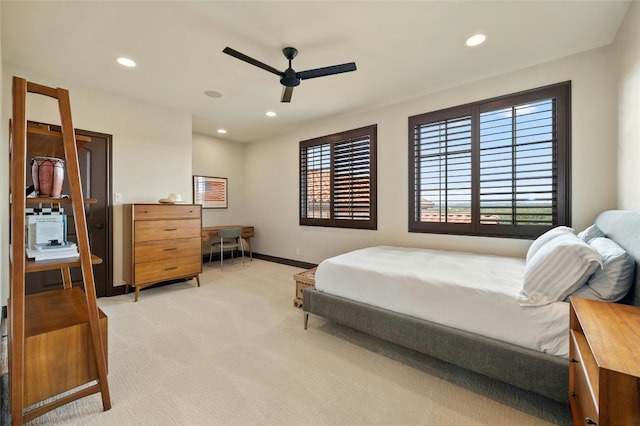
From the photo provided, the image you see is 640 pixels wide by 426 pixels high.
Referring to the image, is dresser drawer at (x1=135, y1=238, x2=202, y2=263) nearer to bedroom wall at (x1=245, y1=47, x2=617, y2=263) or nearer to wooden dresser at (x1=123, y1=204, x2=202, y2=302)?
wooden dresser at (x1=123, y1=204, x2=202, y2=302)

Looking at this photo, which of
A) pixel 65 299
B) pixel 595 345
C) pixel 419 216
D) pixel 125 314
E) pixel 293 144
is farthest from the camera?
pixel 293 144

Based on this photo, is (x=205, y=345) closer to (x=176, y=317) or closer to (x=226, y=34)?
(x=176, y=317)

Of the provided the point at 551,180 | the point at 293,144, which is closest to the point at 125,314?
the point at 293,144

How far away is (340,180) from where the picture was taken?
4.50 m

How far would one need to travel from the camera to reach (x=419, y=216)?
368 cm

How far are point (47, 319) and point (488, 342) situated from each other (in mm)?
2628

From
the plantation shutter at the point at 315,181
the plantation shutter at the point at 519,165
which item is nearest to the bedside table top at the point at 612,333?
the plantation shutter at the point at 519,165

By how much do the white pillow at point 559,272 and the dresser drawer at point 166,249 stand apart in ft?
12.6

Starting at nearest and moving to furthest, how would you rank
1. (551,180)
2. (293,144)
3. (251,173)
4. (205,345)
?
(205,345), (551,180), (293,144), (251,173)

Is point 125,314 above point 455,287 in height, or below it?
below

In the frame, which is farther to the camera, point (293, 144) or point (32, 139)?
point (293, 144)

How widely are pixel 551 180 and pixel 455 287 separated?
75.0 inches

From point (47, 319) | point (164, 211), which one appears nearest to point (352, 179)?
point (164, 211)

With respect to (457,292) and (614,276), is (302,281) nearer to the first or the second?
(457,292)
